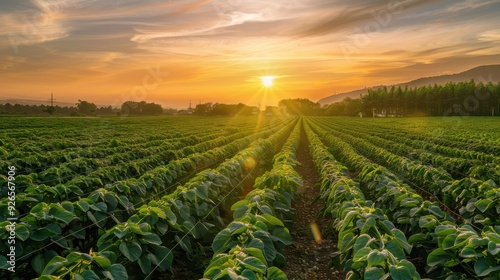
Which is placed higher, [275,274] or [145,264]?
[275,274]

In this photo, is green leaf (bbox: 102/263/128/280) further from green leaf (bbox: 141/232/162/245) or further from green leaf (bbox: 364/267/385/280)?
green leaf (bbox: 364/267/385/280)

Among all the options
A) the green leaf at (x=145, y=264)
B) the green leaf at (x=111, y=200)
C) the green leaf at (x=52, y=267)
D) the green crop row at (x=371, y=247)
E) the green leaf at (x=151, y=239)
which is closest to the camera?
the green crop row at (x=371, y=247)

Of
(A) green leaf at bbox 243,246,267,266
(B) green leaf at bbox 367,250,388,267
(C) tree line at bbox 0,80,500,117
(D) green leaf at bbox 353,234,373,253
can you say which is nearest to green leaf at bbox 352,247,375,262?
(B) green leaf at bbox 367,250,388,267

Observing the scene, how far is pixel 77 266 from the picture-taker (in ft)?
10.2

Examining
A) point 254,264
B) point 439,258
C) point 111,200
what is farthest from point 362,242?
point 111,200

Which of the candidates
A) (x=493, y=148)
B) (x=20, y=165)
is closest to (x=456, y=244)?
(x=20, y=165)

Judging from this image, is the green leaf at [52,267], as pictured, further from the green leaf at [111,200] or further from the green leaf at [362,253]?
the green leaf at [362,253]

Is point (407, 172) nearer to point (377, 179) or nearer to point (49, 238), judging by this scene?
point (377, 179)

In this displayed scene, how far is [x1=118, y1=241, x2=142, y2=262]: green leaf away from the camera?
12.1 feet

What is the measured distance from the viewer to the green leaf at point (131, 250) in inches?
146

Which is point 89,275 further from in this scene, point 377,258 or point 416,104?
point 416,104

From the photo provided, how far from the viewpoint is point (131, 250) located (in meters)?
3.80

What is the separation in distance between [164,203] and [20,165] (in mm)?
7407

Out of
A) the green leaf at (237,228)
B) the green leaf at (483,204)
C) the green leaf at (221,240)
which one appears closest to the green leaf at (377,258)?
the green leaf at (237,228)
